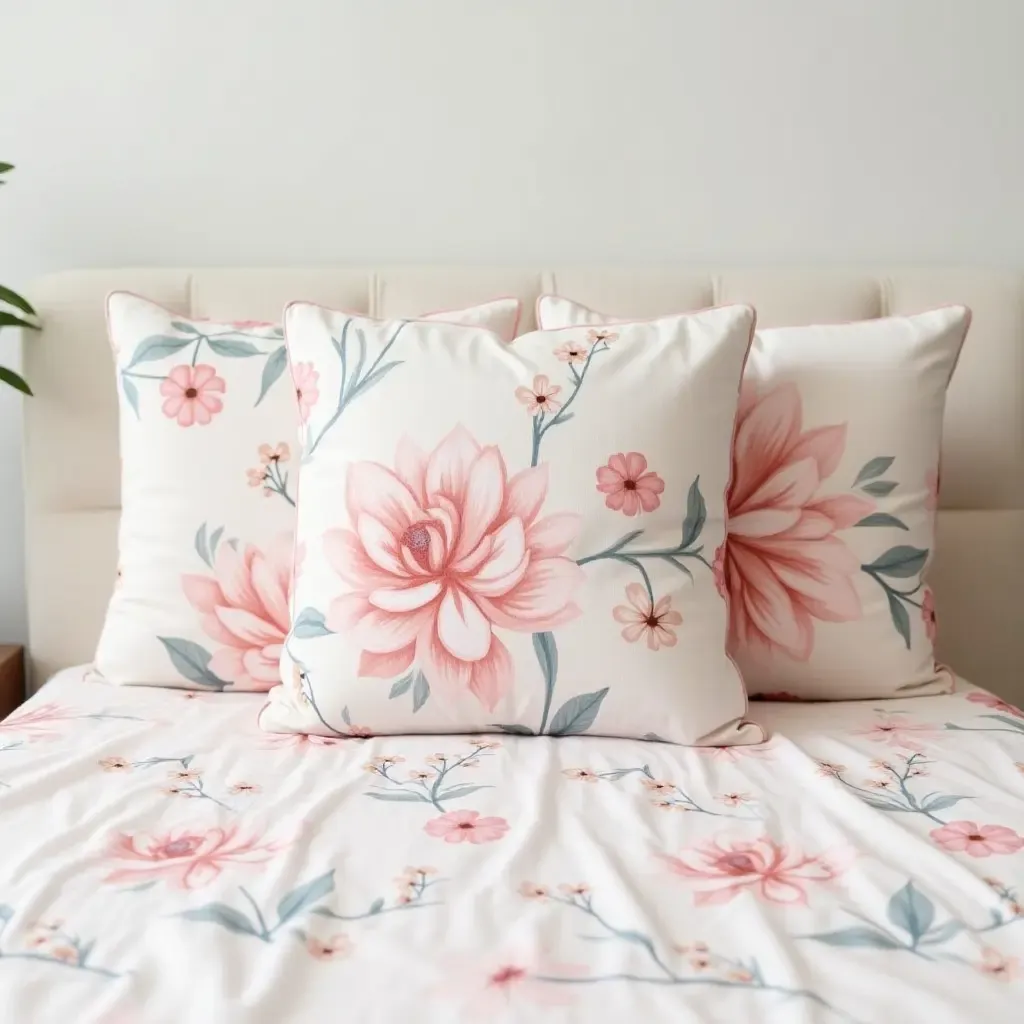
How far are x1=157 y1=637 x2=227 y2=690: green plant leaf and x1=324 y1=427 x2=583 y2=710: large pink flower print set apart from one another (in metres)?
0.23

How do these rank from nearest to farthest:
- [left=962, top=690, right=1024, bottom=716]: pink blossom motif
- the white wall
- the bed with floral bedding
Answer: the bed with floral bedding < [left=962, top=690, right=1024, bottom=716]: pink blossom motif < the white wall

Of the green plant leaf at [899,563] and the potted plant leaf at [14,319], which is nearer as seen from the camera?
the green plant leaf at [899,563]

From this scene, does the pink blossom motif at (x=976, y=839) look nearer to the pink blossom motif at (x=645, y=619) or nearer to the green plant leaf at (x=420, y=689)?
the pink blossom motif at (x=645, y=619)

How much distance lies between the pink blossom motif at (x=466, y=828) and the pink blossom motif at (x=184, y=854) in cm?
12

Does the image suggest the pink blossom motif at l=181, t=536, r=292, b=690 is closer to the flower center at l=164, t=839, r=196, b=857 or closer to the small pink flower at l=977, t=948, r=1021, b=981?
the flower center at l=164, t=839, r=196, b=857

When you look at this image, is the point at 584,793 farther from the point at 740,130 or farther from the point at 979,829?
the point at 740,130

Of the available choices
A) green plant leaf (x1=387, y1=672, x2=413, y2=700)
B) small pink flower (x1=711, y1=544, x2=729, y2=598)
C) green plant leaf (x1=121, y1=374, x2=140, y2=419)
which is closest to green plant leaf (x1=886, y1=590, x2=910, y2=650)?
small pink flower (x1=711, y1=544, x2=729, y2=598)

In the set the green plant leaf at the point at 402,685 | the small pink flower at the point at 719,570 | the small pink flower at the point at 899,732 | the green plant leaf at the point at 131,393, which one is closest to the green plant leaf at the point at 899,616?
the small pink flower at the point at 899,732

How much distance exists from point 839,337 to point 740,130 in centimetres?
46

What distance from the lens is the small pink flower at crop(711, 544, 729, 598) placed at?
1107 millimetres

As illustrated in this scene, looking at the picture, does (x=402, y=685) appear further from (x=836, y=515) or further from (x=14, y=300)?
(x=14, y=300)

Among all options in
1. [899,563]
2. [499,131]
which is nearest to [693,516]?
[899,563]

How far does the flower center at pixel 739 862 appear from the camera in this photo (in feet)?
2.56

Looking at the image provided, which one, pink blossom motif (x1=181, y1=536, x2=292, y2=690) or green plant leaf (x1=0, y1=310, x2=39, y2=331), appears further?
green plant leaf (x1=0, y1=310, x2=39, y2=331)
